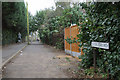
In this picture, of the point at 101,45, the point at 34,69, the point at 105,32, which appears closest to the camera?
the point at 105,32

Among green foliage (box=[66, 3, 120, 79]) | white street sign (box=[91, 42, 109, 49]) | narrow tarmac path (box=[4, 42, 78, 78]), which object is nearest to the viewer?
green foliage (box=[66, 3, 120, 79])

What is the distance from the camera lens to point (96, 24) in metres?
5.14

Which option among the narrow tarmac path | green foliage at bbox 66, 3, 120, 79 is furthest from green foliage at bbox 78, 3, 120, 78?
the narrow tarmac path

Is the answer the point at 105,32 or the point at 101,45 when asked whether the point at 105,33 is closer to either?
the point at 105,32

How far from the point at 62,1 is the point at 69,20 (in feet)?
14.8

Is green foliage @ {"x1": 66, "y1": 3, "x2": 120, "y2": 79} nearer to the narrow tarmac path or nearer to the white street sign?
the white street sign

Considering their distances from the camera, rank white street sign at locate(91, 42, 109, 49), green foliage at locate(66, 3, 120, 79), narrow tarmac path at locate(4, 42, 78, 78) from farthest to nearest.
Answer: narrow tarmac path at locate(4, 42, 78, 78), white street sign at locate(91, 42, 109, 49), green foliage at locate(66, 3, 120, 79)

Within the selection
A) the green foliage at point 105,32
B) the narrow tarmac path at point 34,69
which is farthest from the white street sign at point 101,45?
the narrow tarmac path at point 34,69

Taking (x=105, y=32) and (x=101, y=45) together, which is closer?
(x=105, y=32)

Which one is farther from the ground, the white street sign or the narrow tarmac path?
the white street sign

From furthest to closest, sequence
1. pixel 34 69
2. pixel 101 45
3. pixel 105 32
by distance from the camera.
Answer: pixel 34 69 < pixel 101 45 < pixel 105 32

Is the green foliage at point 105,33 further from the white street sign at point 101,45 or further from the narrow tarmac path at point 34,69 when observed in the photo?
the narrow tarmac path at point 34,69

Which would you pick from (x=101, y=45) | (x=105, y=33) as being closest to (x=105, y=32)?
(x=105, y=33)

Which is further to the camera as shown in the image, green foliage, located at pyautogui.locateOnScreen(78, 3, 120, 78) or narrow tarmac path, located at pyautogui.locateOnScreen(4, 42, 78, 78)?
narrow tarmac path, located at pyautogui.locateOnScreen(4, 42, 78, 78)
